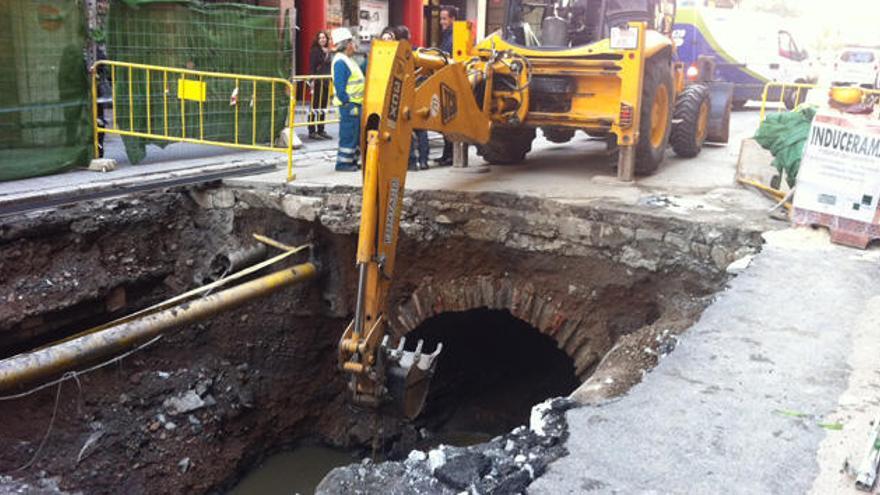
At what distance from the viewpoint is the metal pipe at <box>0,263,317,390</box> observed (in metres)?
4.94

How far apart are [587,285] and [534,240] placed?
1.98 feet

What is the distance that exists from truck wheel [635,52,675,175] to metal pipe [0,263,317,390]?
3.86 m

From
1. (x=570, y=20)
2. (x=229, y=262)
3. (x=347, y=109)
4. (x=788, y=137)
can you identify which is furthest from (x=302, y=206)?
(x=788, y=137)

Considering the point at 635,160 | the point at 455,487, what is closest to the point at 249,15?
the point at 635,160

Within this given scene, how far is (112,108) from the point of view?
8.95m

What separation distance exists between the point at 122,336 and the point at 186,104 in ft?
16.4

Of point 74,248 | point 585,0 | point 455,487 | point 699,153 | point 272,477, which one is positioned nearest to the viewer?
point 455,487

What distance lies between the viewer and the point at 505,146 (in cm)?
905

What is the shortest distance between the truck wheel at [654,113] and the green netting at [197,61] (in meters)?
4.37

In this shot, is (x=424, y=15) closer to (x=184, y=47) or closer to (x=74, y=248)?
(x=184, y=47)

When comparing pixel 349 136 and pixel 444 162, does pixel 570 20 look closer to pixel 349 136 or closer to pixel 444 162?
pixel 444 162

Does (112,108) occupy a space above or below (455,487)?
above

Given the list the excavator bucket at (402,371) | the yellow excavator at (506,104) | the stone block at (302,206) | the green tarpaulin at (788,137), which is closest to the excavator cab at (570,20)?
the yellow excavator at (506,104)

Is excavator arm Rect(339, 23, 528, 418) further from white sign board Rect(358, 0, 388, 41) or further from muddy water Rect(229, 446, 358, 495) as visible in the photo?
white sign board Rect(358, 0, 388, 41)
